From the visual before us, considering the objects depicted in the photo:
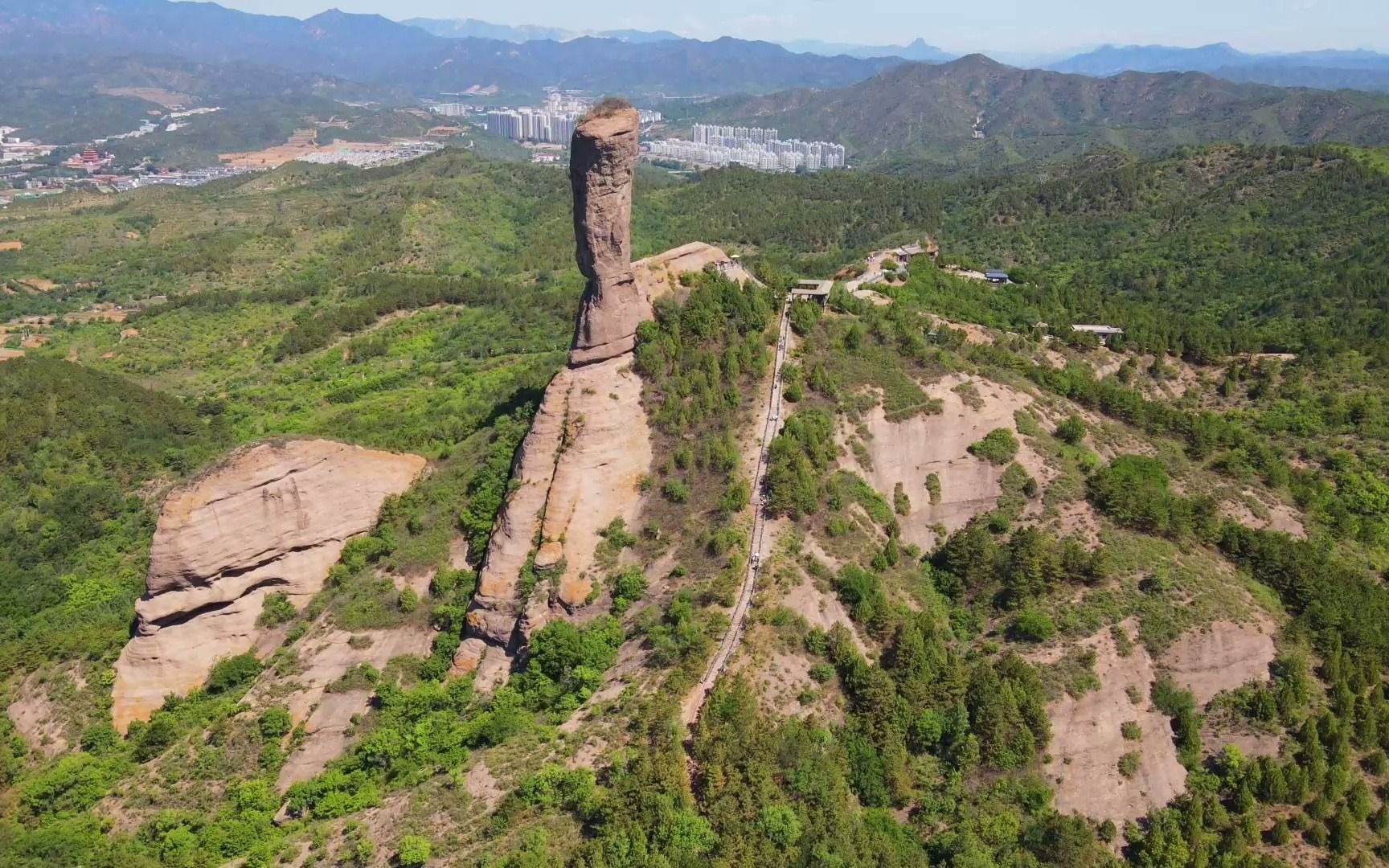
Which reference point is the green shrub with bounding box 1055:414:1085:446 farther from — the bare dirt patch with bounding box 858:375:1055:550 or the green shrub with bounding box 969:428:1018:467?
the green shrub with bounding box 969:428:1018:467

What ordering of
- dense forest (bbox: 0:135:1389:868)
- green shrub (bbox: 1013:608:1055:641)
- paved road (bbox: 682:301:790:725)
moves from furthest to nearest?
1. green shrub (bbox: 1013:608:1055:641)
2. paved road (bbox: 682:301:790:725)
3. dense forest (bbox: 0:135:1389:868)

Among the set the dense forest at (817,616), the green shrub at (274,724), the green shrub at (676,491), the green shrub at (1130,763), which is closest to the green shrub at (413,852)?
the dense forest at (817,616)

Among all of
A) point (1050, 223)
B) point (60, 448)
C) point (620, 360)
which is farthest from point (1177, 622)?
point (1050, 223)

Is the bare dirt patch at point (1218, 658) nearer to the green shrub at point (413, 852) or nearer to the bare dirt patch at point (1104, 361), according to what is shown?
the green shrub at point (413, 852)

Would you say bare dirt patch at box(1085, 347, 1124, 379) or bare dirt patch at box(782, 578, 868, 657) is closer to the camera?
bare dirt patch at box(782, 578, 868, 657)

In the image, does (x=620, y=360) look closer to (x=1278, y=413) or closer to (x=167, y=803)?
(x=167, y=803)

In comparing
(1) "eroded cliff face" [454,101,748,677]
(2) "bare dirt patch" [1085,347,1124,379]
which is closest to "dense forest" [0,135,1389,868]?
(2) "bare dirt patch" [1085,347,1124,379]

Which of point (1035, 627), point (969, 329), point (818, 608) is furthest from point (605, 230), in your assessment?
point (969, 329)
